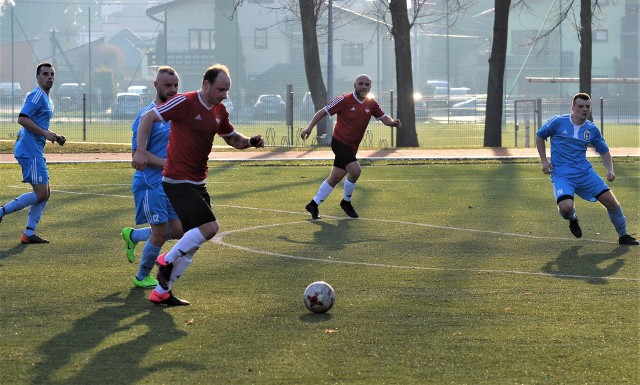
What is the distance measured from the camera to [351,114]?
15000 mm

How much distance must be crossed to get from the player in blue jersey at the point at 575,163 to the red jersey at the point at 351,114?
10.3 feet

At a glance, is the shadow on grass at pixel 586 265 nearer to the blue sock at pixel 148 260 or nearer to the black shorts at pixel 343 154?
the blue sock at pixel 148 260

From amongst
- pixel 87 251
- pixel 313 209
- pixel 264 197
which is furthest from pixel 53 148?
pixel 87 251

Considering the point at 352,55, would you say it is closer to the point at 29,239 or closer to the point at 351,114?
the point at 351,114

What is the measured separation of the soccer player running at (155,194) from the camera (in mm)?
8992

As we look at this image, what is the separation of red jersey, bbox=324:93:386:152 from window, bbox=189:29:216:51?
58.4 m

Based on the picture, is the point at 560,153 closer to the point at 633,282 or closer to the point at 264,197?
the point at 633,282

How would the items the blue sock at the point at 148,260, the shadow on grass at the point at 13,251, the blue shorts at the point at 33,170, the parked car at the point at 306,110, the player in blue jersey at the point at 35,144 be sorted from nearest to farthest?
the blue sock at the point at 148,260 → the shadow on grass at the point at 13,251 → the player in blue jersey at the point at 35,144 → the blue shorts at the point at 33,170 → the parked car at the point at 306,110

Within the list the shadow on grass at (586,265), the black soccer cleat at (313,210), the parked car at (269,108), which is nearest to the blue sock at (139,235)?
the shadow on grass at (586,265)

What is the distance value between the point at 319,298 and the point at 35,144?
5410mm

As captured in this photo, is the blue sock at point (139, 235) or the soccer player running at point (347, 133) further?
the soccer player running at point (347, 133)

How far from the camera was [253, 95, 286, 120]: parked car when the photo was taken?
54.9 m

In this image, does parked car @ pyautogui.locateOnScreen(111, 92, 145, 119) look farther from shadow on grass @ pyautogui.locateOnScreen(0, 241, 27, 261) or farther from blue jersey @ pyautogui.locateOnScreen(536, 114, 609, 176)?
blue jersey @ pyautogui.locateOnScreen(536, 114, 609, 176)

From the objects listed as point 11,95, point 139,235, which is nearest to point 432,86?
point 11,95
